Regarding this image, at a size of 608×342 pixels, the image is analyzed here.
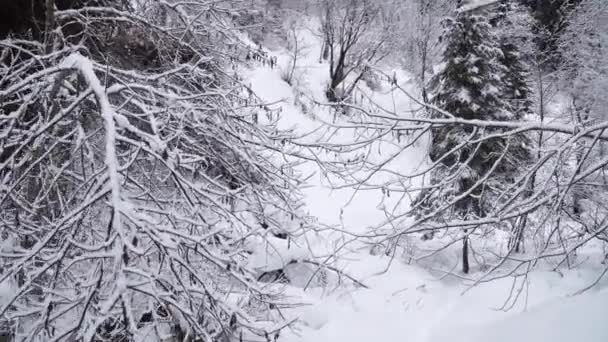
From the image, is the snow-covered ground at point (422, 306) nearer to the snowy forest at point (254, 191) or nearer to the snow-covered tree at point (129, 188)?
the snowy forest at point (254, 191)

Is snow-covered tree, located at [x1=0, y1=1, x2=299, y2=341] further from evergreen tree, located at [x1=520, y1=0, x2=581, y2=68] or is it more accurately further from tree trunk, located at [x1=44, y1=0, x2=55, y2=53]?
evergreen tree, located at [x1=520, y1=0, x2=581, y2=68]

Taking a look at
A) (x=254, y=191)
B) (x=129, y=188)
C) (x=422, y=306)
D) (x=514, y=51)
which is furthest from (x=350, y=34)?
(x=129, y=188)

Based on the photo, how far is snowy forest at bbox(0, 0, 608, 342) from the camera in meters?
2.21

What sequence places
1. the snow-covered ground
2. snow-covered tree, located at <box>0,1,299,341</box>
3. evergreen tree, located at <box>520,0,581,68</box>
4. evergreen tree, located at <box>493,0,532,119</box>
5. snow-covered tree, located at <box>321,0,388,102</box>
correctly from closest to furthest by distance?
snow-covered tree, located at <box>0,1,299,341</box> < the snow-covered ground < evergreen tree, located at <box>493,0,532,119</box> < evergreen tree, located at <box>520,0,581,68</box> < snow-covered tree, located at <box>321,0,388,102</box>

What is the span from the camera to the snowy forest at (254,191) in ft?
7.27

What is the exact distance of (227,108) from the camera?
354 centimetres

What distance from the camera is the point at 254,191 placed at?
11.0 ft

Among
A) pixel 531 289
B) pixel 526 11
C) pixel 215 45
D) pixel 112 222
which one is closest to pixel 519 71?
pixel 526 11

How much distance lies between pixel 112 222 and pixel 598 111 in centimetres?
1277

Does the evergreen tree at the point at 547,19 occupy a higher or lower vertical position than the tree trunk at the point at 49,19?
higher

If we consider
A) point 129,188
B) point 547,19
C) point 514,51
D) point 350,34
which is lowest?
point 129,188

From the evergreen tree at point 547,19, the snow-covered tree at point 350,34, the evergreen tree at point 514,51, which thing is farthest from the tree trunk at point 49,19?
the snow-covered tree at point 350,34

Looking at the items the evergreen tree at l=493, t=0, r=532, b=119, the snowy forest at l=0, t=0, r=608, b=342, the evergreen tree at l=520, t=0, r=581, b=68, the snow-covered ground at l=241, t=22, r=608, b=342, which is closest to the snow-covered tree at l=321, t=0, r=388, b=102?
the evergreen tree at l=520, t=0, r=581, b=68

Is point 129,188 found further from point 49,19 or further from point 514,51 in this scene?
point 514,51
